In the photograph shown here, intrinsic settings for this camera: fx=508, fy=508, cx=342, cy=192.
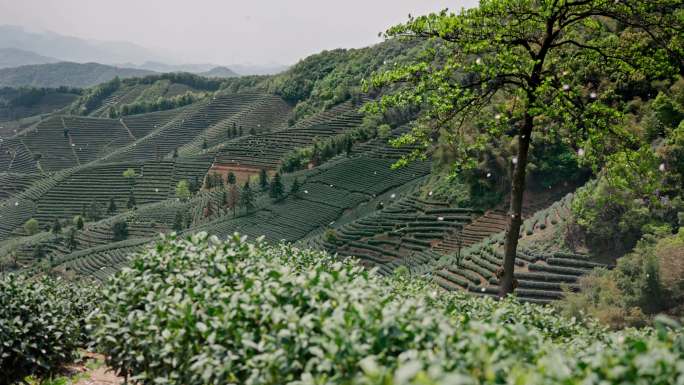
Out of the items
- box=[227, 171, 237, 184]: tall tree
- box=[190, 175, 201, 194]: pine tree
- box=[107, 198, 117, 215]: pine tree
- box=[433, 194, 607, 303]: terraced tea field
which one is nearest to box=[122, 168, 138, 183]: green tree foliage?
box=[107, 198, 117, 215]: pine tree

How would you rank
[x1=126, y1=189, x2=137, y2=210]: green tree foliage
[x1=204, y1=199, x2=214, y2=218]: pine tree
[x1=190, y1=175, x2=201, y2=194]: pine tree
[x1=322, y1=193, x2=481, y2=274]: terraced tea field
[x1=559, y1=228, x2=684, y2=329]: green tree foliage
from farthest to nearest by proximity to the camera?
[x1=190, y1=175, x2=201, y2=194]: pine tree
[x1=126, y1=189, x2=137, y2=210]: green tree foliage
[x1=204, y1=199, x2=214, y2=218]: pine tree
[x1=322, y1=193, x2=481, y2=274]: terraced tea field
[x1=559, y1=228, x2=684, y2=329]: green tree foliage

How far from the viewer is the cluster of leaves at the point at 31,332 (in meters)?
7.24

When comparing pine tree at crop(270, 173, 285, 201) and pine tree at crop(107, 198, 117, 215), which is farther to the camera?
pine tree at crop(107, 198, 117, 215)

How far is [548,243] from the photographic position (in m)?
31.4

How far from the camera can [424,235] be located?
45344 mm

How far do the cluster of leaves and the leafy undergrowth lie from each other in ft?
9.05

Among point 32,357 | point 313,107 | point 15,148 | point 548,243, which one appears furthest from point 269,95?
point 32,357

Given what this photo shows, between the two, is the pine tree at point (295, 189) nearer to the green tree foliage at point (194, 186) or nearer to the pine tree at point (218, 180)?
the pine tree at point (218, 180)

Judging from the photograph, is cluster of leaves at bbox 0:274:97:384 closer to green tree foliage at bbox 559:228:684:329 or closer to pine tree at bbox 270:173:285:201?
green tree foliage at bbox 559:228:684:329

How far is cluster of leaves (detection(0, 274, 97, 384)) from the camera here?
7.24 metres

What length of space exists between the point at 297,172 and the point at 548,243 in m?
52.1

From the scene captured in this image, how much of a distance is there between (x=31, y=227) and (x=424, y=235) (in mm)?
65350

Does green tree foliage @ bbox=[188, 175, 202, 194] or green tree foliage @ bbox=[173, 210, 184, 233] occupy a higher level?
green tree foliage @ bbox=[188, 175, 202, 194]

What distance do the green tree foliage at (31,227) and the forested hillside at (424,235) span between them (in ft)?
1.00
